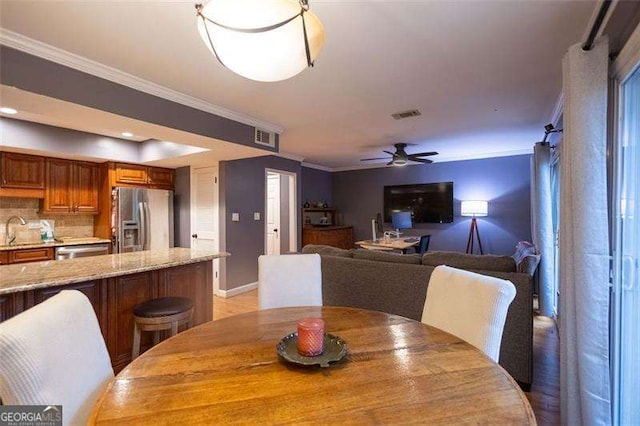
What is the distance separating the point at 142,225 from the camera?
445 cm

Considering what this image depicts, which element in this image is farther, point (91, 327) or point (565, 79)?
point (565, 79)

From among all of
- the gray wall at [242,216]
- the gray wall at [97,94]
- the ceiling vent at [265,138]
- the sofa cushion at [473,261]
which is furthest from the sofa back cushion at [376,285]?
the gray wall at [242,216]

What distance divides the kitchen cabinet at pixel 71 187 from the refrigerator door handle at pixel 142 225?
60cm

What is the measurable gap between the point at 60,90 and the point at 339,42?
1.91 meters

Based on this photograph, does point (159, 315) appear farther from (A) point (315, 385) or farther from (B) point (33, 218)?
(B) point (33, 218)

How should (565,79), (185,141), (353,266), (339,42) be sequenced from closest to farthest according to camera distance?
1. (565,79)
2. (339,42)
3. (353,266)
4. (185,141)

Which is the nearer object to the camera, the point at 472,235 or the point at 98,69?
the point at 98,69

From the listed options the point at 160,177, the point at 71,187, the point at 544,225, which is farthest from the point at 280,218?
the point at 544,225

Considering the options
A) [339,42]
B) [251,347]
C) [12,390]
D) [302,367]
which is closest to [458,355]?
[302,367]

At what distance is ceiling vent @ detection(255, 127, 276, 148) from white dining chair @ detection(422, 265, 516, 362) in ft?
8.95

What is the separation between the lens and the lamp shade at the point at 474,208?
17.9 feet

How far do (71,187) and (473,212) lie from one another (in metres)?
6.30

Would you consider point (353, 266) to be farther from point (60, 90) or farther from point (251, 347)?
point (60, 90)

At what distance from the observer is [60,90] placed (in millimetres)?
2088
